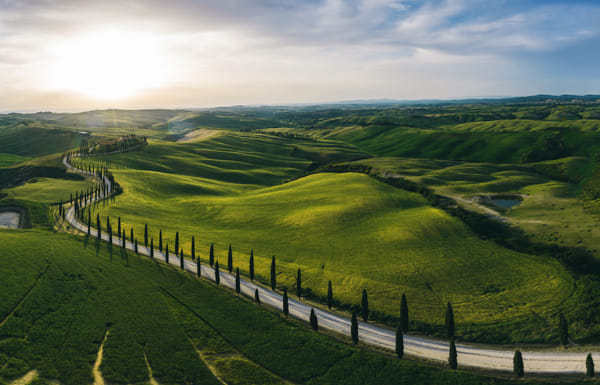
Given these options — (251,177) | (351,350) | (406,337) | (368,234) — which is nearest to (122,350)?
(351,350)

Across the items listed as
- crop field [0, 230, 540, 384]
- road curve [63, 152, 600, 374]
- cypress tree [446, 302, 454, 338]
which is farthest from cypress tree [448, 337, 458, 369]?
cypress tree [446, 302, 454, 338]

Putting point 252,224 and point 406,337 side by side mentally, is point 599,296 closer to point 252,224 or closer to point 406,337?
point 406,337

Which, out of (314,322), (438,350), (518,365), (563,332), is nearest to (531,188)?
(563,332)

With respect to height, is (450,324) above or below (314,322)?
above

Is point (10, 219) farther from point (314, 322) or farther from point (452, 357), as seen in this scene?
point (452, 357)

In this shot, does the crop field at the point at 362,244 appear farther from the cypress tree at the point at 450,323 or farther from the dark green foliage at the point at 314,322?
the dark green foliage at the point at 314,322

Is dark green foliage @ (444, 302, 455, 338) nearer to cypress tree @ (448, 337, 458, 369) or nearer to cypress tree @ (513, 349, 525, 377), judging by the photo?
cypress tree @ (448, 337, 458, 369)

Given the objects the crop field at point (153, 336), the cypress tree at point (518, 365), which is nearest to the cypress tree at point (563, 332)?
the cypress tree at point (518, 365)
